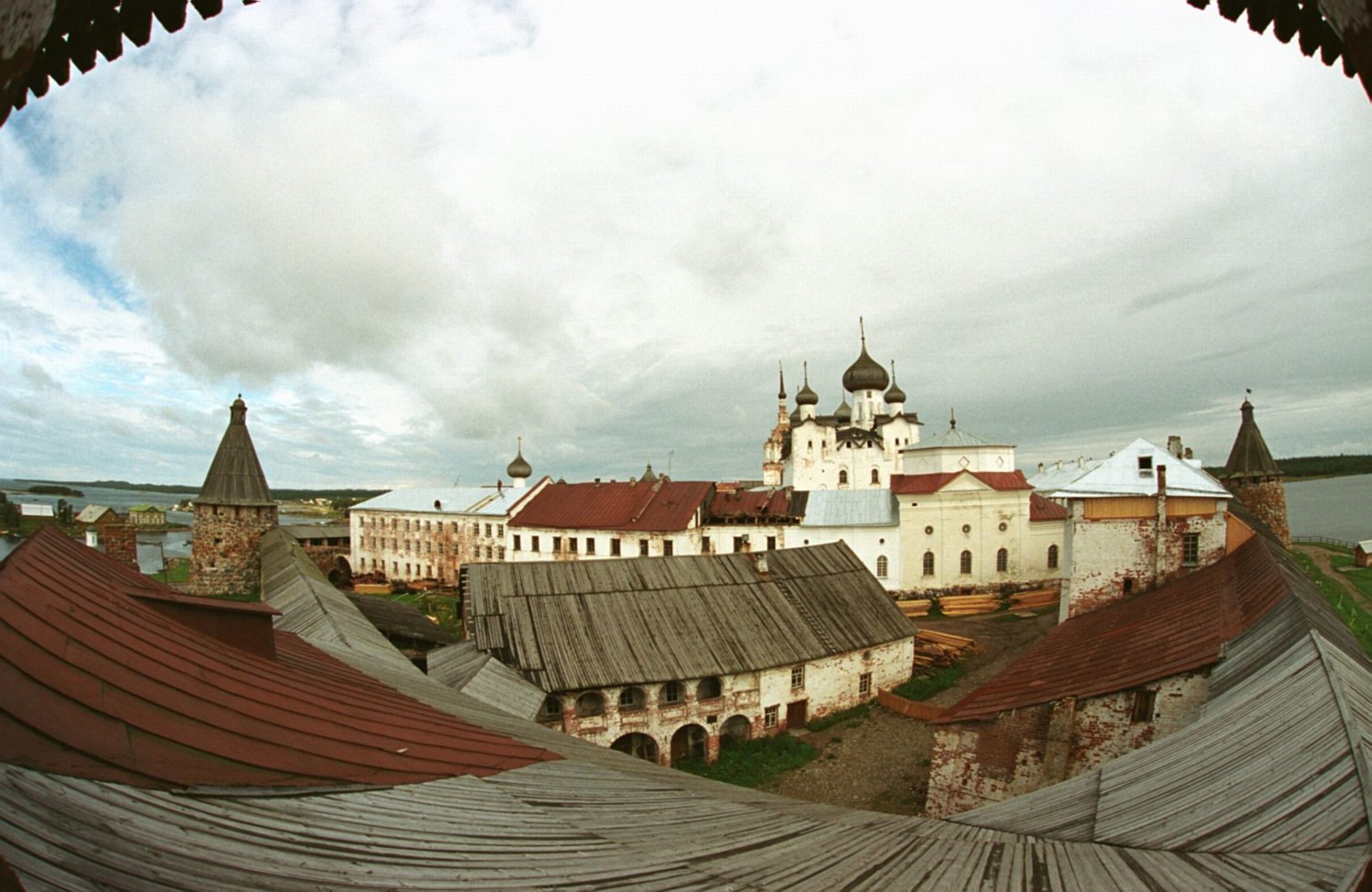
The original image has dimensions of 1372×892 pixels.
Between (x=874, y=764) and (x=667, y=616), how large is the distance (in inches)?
263

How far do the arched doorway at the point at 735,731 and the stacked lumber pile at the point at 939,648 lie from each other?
8.12 meters

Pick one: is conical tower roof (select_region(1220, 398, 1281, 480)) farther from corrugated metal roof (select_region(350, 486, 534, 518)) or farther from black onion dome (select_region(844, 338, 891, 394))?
corrugated metal roof (select_region(350, 486, 534, 518))

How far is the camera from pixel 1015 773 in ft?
42.5

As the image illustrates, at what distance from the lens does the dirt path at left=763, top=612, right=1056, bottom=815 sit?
637 inches

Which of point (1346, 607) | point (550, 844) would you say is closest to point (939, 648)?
point (1346, 607)

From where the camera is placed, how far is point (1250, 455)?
3447cm

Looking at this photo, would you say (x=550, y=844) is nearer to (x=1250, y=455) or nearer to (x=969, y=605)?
(x=969, y=605)

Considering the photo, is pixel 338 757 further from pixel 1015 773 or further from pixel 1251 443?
pixel 1251 443

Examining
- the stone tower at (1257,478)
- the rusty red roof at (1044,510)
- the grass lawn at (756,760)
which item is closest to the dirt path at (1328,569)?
the stone tower at (1257,478)

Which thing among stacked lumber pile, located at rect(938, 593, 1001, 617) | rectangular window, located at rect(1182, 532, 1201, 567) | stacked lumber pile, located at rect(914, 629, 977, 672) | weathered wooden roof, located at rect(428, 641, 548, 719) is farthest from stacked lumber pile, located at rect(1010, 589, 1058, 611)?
weathered wooden roof, located at rect(428, 641, 548, 719)

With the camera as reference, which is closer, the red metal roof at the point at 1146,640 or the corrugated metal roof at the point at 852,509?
the red metal roof at the point at 1146,640

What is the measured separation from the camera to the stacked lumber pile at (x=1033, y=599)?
35.7 m

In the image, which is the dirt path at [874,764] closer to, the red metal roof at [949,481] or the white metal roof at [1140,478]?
the white metal roof at [1140,478]

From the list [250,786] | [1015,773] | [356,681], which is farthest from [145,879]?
[1015,773]
